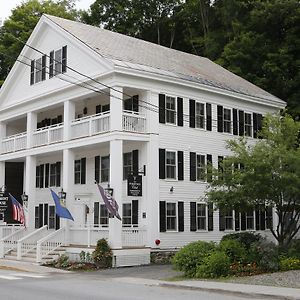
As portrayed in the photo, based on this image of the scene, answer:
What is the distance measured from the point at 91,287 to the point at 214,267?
4592 millimetres

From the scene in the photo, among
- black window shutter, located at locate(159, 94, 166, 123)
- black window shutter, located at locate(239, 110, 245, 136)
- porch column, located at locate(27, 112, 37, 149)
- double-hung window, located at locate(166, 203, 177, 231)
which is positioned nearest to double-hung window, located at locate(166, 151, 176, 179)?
Answer: double-hung window, located at locate(166, 203, 177, 231)

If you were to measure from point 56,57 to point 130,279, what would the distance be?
1506 cm

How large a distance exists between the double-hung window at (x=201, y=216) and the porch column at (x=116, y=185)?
5.19m

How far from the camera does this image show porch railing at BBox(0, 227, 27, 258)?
30.3 meters

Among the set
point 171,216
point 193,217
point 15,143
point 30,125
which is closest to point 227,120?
point 193,217

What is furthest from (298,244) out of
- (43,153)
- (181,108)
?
(43,153)

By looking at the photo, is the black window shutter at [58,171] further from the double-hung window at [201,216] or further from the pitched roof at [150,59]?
the double-hung window at [201,216]

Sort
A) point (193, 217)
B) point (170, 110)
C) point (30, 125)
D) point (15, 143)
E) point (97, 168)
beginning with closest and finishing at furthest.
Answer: point (170, 110)
point (193, 217)
point (97, 168)
point (30, 125)
point (15, 143)

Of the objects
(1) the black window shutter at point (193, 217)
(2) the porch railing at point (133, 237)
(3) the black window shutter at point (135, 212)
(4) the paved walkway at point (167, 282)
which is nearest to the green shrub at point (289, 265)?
(4) the paved walkway at point (167, 282)

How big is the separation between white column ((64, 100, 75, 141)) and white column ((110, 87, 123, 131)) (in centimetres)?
379

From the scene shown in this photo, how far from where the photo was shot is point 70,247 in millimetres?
26719

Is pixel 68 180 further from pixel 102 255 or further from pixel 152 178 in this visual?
pixel 102 255

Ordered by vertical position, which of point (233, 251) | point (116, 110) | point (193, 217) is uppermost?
point (116, 110)

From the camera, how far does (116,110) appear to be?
2622 cm
